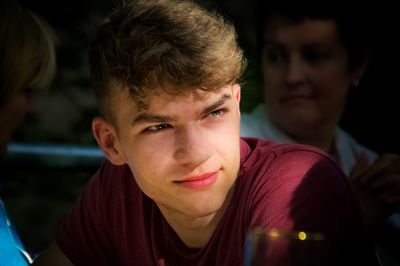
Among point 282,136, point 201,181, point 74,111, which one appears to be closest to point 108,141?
point 201,181

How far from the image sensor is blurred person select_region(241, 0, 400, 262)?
3.04 metres

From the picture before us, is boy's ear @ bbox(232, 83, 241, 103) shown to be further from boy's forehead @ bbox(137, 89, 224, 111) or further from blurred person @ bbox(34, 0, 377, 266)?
boy's forehead @ bbox(137, 89, 224, 111)

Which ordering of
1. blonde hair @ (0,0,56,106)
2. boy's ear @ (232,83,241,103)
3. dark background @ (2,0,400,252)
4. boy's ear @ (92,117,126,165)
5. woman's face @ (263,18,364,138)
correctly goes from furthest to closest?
dark background @ (2,0,400,252) < woman's face @ (263,18,364,138) < blonde hair @ (0,0,56,106) < boy's ear @ (92,117,126,165) < boy's ear @ (232,83,241,103)

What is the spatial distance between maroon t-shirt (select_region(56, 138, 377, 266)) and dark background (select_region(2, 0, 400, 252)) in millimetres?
1177

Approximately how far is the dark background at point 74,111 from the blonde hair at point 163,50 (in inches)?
55.6

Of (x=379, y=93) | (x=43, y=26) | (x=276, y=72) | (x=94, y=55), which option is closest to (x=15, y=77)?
(x=43, y=26)

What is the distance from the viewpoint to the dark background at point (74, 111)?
343cm

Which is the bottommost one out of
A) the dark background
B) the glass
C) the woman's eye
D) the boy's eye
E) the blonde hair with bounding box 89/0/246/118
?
the dark background

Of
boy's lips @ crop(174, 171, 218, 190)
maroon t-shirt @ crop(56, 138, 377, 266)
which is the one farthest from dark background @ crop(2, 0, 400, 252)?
boy's lips @ crop(174, 171, 218, 190)

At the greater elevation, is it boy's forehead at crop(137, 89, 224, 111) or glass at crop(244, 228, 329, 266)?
boy's forehead at crop(137, 89, 224, 111)

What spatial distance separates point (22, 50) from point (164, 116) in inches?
34.6

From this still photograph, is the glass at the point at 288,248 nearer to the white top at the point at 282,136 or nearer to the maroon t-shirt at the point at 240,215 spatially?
the maroon t-shirt at the point at 240,215

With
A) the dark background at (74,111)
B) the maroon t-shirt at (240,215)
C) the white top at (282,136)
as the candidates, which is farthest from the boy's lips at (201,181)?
the dark background at (74,111)

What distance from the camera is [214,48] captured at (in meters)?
2.08
